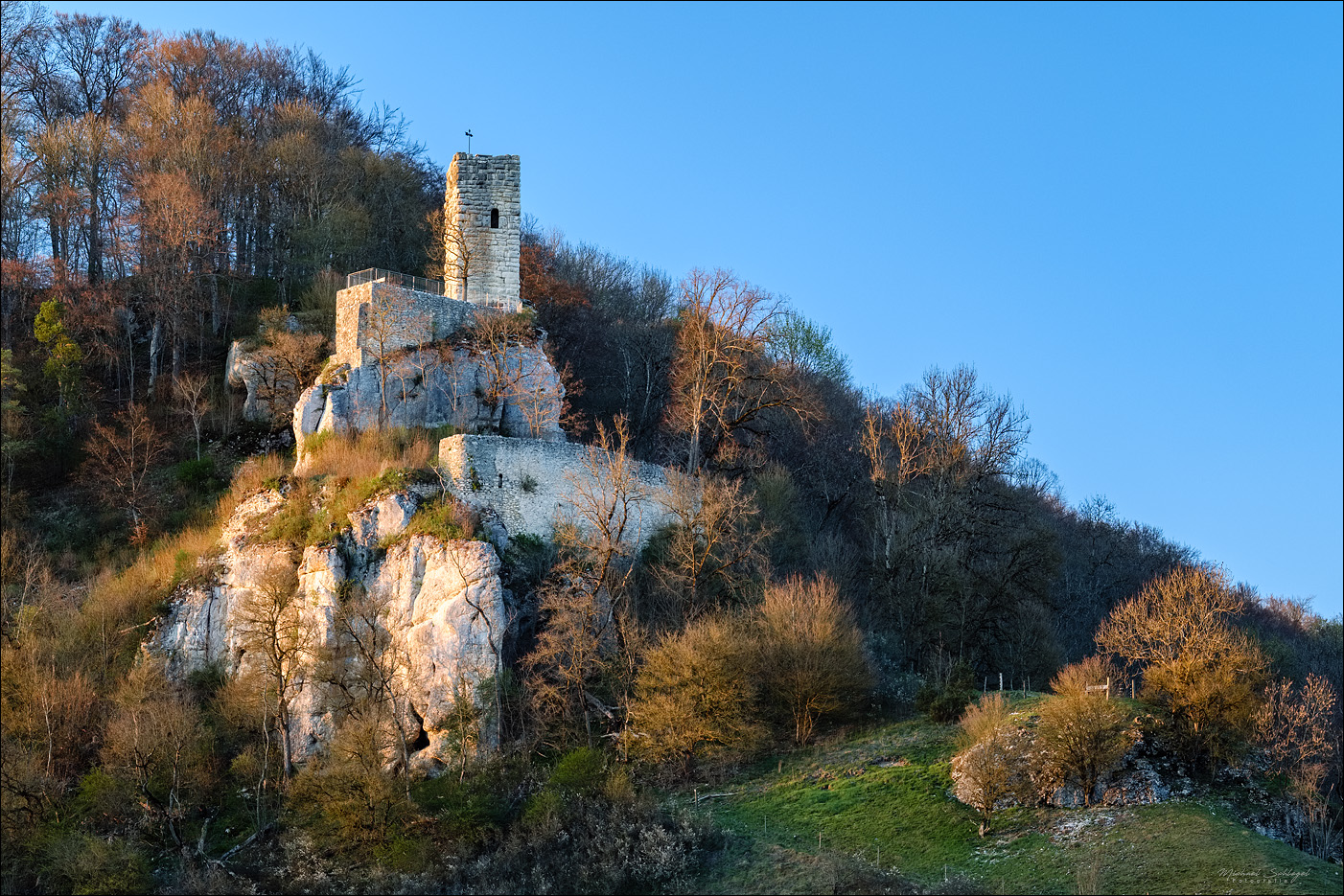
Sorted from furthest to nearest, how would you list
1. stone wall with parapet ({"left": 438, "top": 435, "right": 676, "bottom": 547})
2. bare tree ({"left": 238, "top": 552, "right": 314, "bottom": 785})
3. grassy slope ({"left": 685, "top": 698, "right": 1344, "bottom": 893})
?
stone wall with parapet ({"left": 438, "top": 435, "right": 676, "bottom": 547})
bare tree ({"left": 238, "top": 552, "right": 314, "bottom": 785})
grassy slope ({"left": 685, "top": 698, "right": 1344, "bottom": 893})

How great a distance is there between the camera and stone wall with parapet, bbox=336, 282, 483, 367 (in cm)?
3488

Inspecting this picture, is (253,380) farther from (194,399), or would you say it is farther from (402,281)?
(402,281)

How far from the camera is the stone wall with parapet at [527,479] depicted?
103 ft

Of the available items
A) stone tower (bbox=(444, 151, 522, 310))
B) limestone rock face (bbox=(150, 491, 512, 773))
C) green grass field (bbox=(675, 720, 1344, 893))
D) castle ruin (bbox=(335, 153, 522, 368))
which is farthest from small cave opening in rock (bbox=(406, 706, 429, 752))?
stone tower (bbox=(444, 151, 522, 310))

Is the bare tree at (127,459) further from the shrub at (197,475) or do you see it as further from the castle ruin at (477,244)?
the castle ruin at (477,244)

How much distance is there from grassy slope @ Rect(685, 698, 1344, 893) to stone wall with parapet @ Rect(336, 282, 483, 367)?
613 inches

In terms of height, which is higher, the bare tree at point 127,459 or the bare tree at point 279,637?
the bare tree at point 127,459

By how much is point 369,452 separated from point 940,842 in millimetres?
17347

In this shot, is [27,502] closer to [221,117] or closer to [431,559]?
[431,559]

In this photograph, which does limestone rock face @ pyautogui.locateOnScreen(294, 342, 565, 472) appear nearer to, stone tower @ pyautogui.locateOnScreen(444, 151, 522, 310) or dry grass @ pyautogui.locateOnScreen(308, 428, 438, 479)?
dry grass @ pyautogui.locateOnScreen(308, 428, 438, 479)

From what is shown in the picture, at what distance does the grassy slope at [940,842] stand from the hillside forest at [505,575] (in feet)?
2.69

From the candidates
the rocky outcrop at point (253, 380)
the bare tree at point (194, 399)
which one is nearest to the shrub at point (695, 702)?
the rocky outcrop at point (253, 380)

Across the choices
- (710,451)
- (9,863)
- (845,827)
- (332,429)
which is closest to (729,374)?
(710,451)

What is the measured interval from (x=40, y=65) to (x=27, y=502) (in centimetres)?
2079
